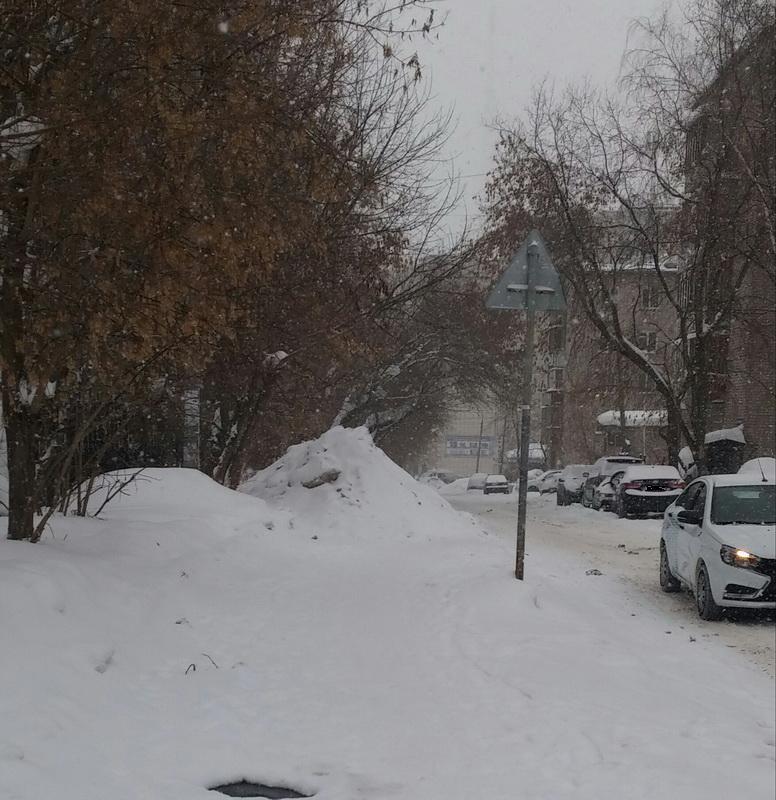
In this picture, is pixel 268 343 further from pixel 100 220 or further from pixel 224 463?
pixel 100 220

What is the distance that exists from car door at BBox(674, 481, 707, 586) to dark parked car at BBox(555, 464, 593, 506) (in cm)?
2393

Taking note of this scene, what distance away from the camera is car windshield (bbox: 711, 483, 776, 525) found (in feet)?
32.2

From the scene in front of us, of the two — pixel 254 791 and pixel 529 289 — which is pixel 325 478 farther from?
pixel 254 791

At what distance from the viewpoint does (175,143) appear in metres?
6.51

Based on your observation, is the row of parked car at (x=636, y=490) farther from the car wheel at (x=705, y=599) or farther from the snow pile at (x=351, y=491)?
the car wheel at (x=705, y=599)

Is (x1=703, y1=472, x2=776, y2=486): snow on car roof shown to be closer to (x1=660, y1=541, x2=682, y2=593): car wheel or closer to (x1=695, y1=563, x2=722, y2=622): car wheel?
(x1=660, y1=541, x2=682, y2=593): car wheel

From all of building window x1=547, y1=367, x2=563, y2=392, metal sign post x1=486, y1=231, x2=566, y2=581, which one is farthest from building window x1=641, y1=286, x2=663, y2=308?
metal sign post x1=486, y1=231, x2=566, y2=581

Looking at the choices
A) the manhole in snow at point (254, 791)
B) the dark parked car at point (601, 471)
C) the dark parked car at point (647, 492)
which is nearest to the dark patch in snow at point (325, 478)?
the manhole in snow at point (254, 791)

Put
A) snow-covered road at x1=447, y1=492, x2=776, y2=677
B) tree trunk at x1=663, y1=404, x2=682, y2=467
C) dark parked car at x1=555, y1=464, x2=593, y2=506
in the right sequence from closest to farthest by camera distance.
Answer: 1. snow-covered road at x1=447, y1=492, x2=776, y2=677
2. tree trunk at x1=663, y1=404, x2=682, y2=467
3. dark parked car at x1=555, y1=464, x2=593, y2=506

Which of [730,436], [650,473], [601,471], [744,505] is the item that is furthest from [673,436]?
[744,505]

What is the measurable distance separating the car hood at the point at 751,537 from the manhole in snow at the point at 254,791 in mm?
5908

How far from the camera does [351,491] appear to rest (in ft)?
44.0

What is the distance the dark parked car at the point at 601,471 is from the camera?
31.3 metres

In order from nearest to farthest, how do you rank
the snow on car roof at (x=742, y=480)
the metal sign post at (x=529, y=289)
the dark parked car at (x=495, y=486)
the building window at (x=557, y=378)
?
the metal sign post at (x=529, y=289)
the snow on car roof at (x=742, y=480)
the building window at (x=557, y=378)
the dark parked car at (x=495, y=486)
